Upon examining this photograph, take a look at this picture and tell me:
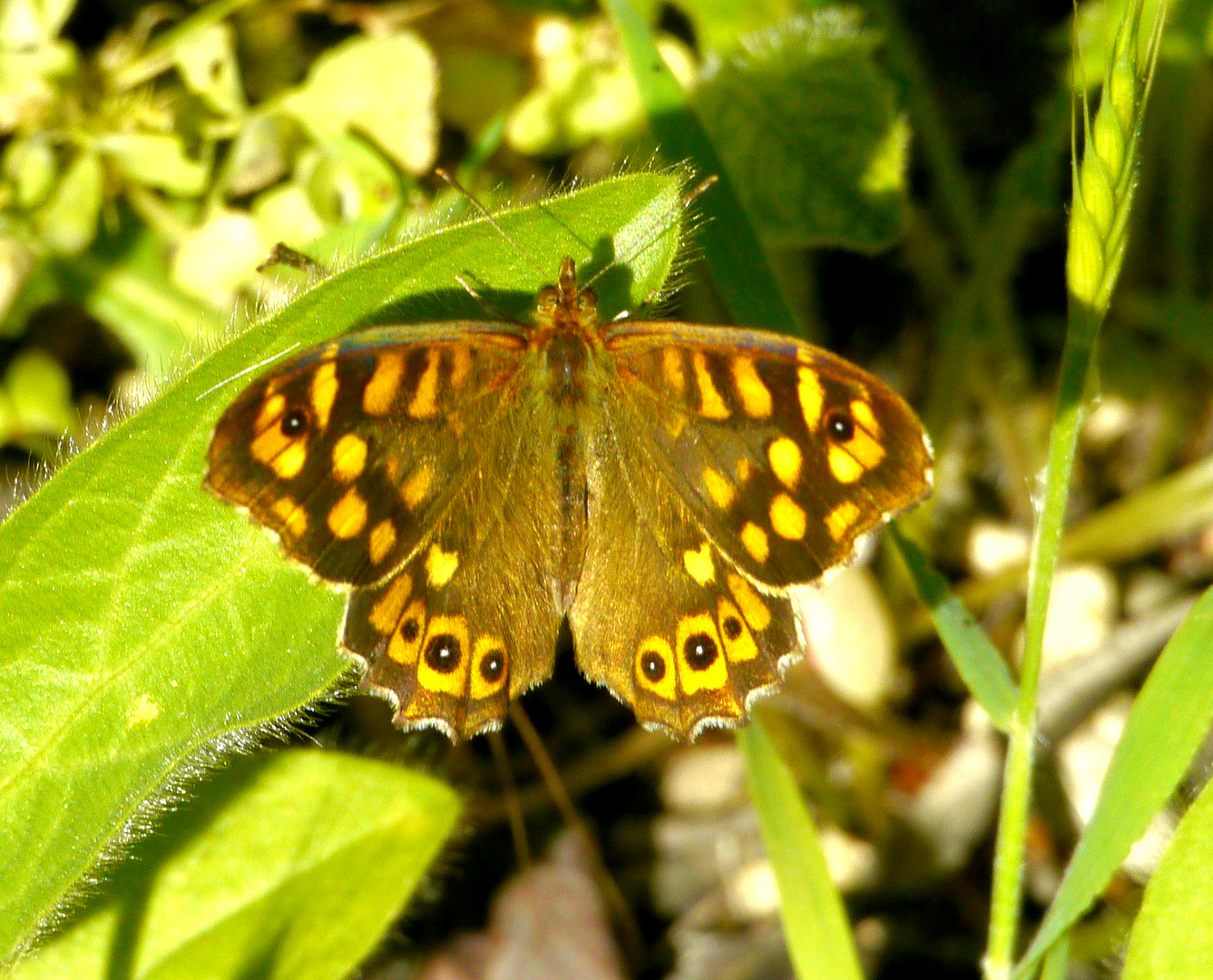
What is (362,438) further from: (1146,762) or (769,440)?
(1146,762)

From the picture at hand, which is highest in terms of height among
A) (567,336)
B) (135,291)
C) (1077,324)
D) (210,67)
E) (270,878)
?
(210,67)

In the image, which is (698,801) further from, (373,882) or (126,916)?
(126,916)

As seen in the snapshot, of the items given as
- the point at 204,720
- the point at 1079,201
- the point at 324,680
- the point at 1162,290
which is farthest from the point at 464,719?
the point at 1162,290

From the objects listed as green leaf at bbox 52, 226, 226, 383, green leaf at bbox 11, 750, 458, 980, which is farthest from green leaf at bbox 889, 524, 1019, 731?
green leaf at bbox 52, 226, 226, 383

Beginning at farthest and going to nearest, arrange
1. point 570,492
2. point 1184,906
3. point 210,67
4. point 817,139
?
point 210,67, point 817,139, point 570,492, point 1184,906

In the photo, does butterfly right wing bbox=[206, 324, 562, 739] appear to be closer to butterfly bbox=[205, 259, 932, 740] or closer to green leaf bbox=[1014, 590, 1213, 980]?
butterfly bbox=[205, 259, 932, 740]

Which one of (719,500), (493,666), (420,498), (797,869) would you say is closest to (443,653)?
(493,666)

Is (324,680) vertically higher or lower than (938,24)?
lower
